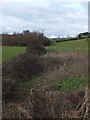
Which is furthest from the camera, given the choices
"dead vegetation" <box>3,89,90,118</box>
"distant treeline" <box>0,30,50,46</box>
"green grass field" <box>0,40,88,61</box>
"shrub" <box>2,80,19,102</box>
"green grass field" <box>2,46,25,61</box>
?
"distant treeline" <box>0,30,50,46</box>

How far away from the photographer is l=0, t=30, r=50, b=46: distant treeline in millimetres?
48406

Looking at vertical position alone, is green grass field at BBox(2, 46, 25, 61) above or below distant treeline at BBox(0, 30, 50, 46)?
below

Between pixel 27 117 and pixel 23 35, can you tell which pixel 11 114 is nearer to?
pixel 27 117

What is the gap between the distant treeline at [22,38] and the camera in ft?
159

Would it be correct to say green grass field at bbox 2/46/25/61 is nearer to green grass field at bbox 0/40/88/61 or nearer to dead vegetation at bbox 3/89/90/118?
green grass field at bbox 0/40/88/61

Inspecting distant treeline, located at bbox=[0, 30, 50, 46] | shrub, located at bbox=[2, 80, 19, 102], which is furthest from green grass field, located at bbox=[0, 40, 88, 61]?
shrub, located at bbox=[2, 80, 19, 102]

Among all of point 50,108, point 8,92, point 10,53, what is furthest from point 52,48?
point 50,108

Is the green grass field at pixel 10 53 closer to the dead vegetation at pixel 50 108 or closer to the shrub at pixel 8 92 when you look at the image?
the shrub at pixel 8 92

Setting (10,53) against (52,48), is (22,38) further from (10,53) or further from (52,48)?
(10,53)

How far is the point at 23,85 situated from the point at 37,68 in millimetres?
5137

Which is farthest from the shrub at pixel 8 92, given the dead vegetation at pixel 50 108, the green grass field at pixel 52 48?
the green grass field at pixel 52 48

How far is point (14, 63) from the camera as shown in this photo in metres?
23.9

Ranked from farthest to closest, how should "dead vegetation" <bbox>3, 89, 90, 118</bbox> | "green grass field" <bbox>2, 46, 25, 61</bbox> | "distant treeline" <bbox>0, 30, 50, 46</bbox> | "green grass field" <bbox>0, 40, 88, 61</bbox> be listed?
"distant treeline" <bbox>0, 30, 50, 46</bbox>, "green grass field" <bbox>0, 40, 88, 61</bbox>, "green grass field" <bbox>2, 46, 25, 61</bbox>, "dead vegetation" <bbox>3, 89, 90, 118</bbox>

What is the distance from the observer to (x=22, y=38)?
1964 inches
